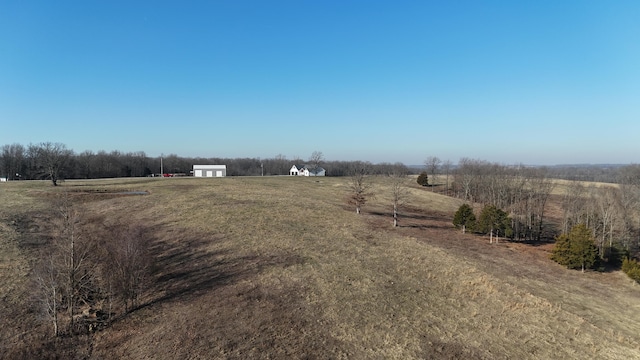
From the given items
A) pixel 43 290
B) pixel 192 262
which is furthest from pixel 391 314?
pixel 43 290

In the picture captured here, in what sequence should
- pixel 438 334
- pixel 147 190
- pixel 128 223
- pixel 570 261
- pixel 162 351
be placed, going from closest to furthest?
1. pixel 162 351
2. pixel 438 334
3. pixel 570 261
4. pixel 128 223
5. pixel 147 190

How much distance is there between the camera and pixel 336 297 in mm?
18016

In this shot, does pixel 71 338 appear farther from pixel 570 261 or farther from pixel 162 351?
pixel 570 261

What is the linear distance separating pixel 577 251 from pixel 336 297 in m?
21.2

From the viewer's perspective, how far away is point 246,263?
22891 millimetres

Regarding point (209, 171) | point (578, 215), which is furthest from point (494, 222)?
point (209, 171)

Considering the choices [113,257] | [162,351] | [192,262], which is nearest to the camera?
[162,351]

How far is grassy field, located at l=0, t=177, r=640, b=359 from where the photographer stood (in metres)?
13.9

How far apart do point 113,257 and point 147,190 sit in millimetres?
31252

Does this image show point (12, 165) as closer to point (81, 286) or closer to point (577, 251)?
point (81, 286)

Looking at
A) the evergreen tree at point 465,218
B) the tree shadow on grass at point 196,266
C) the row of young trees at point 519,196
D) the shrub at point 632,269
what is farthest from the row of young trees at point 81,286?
the row of young trees at point 519,196

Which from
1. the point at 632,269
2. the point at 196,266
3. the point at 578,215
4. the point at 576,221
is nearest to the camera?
the point at 196,266

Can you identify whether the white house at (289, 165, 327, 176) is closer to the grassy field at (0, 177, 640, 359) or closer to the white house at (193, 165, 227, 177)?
Answer: the white house at (193, 165, 227, 177)

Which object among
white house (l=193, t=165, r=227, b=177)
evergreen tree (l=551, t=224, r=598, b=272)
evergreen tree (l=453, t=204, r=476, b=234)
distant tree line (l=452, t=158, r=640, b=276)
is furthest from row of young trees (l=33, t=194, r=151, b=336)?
white house (l=193, t=165, r=227, b=177)
